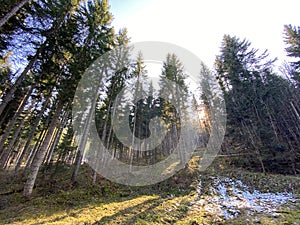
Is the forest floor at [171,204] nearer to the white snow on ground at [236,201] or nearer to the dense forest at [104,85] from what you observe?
the white snow on ground at [236,201]

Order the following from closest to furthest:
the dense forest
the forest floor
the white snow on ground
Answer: the forest floor < the white snow on ground < the dense forest

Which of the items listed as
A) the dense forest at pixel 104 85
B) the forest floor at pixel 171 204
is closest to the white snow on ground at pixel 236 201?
the forest floor at pixel 171 204

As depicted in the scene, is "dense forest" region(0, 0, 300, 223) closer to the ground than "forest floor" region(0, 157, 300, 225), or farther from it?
farther from it

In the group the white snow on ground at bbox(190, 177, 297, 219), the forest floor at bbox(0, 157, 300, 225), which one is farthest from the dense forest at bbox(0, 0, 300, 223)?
the white snow on ground at bbox(190, 177, 297, 219)

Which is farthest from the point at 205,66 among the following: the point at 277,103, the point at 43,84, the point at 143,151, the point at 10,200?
the point at 10,200

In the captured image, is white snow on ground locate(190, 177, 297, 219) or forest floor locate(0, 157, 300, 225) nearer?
forest floor locate(0, 157, 300, 225)

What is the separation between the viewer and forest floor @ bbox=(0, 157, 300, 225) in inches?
185

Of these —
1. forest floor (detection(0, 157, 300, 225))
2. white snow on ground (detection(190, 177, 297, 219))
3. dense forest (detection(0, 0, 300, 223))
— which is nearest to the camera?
forest floor (detection(0, 157, 300, 225))

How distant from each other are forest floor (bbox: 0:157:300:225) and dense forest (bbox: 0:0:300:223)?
146 centimetres

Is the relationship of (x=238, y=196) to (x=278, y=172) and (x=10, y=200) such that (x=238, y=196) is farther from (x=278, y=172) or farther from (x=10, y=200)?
(x=10, y=200)

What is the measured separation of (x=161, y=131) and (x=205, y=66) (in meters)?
12.5

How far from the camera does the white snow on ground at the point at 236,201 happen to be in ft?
18.0

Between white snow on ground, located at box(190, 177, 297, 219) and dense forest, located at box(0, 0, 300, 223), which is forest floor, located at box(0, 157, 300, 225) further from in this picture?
dense forest, located at box(0, 0, 300, 223)

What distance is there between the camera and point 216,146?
20.8 m
